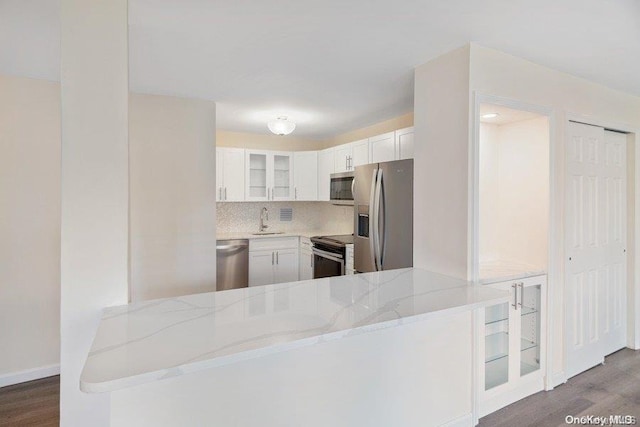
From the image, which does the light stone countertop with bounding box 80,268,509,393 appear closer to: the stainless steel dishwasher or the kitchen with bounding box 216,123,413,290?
the kitchen with bounding box 216,123,413,290

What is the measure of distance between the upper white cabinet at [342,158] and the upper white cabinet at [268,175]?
0.78 m

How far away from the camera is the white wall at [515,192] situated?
101 inches

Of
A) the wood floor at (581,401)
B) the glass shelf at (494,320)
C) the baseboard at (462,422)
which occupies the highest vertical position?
the glass shelf at (494,320)

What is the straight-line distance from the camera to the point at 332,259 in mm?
3979

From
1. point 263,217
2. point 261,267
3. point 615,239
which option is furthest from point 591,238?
point 263,217

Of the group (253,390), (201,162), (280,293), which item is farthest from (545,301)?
(201,162)

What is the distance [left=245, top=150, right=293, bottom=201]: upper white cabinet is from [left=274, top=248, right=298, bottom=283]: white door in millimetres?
782

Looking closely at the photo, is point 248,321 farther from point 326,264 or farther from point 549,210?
point 326,264

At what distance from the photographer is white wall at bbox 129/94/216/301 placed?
121 inches

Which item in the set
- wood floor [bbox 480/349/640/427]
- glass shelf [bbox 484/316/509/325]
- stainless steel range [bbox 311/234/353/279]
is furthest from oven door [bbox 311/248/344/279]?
wood floor [bbox 480/349/640/427]

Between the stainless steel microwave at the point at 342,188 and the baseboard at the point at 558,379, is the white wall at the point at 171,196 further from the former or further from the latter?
the baseboard at the point at 558,379

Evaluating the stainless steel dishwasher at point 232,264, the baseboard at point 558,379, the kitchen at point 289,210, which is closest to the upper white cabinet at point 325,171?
the kitchen at point 289,210

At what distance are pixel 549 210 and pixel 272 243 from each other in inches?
123

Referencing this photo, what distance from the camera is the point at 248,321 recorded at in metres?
1.39
